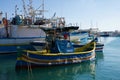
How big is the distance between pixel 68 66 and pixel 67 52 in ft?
4.71

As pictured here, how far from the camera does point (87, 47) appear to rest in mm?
23172

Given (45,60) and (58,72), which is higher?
(45,60)

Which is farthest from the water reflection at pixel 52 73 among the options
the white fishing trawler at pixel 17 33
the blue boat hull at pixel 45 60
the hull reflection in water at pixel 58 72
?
the white fishing trawler at pixel 17 33

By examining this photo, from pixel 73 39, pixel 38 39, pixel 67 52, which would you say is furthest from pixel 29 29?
pixel 67 52

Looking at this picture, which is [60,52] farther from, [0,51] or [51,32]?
[0,51]

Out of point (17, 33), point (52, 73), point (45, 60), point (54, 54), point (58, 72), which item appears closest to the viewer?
point (52, 73)

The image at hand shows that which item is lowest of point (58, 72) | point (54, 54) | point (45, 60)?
point (58, 72)

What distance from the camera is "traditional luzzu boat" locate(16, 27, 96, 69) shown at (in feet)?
55.1

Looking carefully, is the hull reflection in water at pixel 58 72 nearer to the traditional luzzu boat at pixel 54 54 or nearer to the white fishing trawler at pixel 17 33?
the traditional luzzu boat at pixel 54 54

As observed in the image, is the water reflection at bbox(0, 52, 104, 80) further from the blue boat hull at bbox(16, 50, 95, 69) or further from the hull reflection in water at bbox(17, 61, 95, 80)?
the blue boat hull at bbox(16, 50, 95, 69)

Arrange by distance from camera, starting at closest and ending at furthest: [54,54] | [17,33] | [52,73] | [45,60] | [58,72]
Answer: [52,73] → [58,72] → [45,60] → [54,54] → [17,33]

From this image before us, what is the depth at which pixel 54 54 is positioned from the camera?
1753 centimetres

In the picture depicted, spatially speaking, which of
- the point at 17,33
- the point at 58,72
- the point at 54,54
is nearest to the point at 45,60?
the point at 54,54

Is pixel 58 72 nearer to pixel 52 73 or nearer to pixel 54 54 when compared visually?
pixel 52 73
